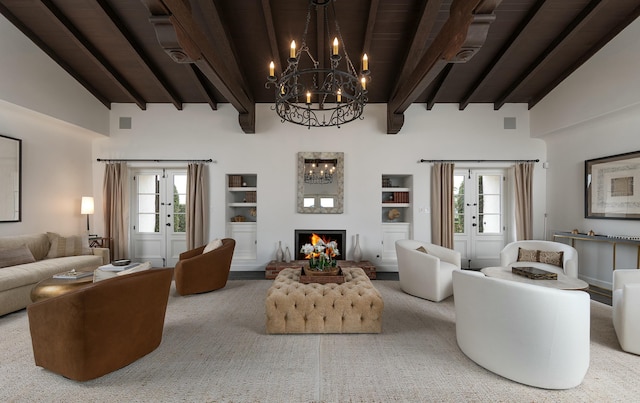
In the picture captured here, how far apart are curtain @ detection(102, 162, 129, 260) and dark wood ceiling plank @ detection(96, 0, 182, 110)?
1842 mm

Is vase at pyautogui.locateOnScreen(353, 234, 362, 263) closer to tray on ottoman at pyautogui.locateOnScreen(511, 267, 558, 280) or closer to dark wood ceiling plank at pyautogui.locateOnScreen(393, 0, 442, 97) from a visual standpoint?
tray on ottoman at pyautogui.locateOnScreen(511, 267, 558, 280)

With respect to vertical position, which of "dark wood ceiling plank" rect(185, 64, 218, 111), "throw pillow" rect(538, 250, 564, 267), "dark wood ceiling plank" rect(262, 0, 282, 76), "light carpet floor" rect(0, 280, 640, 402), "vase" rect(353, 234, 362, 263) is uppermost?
"dark wood ceiling plank" rect(262, 0, 282, 76)

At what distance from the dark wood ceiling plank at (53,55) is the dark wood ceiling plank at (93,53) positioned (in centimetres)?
64

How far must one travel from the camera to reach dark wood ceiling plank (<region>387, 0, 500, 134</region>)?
2.90 metres

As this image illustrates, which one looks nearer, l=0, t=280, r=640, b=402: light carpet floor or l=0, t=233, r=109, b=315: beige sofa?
l=0, t=280, r=640, b=402: light carpet floor

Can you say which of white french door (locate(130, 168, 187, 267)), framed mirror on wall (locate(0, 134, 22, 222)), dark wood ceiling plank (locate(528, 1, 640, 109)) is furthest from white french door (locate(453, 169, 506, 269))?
framed mirror on wall (locate(0, 134, 22, 222))

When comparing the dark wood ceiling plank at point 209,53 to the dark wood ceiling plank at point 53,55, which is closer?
the dark wood ceiling plank at point 209,53

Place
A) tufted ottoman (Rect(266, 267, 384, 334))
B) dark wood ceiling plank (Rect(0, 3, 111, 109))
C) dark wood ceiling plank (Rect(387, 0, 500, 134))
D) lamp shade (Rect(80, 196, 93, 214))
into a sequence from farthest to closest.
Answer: lamp shade (Rect(80, 196, 93, 214)) < dark wood ceiling plank (Rect(0, 3, 111, 109)) < tufted ottoman (Rect(266, 267, 384, 334)) < dark wood ceiling plank (Rect(387, 0, 500, 134))

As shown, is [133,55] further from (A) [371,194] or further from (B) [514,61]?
(B) [514,61]

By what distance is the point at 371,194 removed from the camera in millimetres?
6398

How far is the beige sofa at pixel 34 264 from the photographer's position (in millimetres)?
3684

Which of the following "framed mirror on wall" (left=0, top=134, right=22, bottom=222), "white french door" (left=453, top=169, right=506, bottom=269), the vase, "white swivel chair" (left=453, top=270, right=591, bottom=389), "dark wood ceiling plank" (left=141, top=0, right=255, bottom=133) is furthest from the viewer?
"white french door" (left=453, top=169, right=506, bottom=269)

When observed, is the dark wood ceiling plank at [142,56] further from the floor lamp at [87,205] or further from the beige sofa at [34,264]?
the beige sofa at [34,264]

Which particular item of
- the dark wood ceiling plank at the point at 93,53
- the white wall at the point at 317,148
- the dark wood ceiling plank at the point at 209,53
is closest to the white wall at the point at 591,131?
the white wall at the point at 317,148
